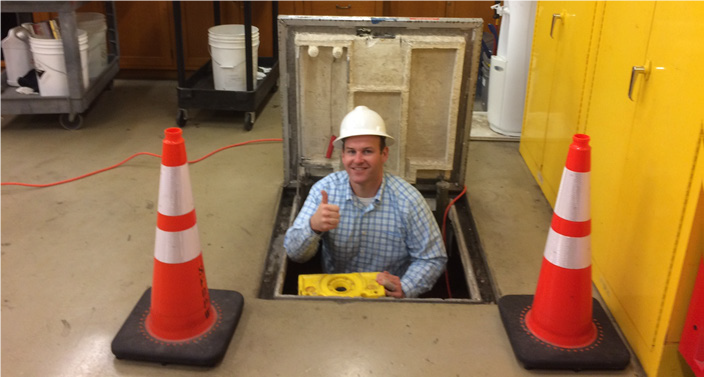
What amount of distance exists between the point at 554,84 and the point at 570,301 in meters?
1.33

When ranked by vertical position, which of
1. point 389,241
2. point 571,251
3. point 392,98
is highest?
point 392,98

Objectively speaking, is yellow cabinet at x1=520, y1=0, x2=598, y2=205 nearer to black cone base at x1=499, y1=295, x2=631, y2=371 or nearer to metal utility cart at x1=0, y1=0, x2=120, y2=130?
black cone base at x1=499, y1=295, x2=631, y2=371

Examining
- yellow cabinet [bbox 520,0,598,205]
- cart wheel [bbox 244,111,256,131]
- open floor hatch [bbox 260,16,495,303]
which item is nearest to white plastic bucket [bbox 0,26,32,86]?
cart wheel [bbox 244,111,256,131]

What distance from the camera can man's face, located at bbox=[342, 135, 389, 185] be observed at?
82.0 inches

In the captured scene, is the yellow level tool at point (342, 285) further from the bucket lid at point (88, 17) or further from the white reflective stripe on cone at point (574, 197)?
the bucket lid at point (88, 17)

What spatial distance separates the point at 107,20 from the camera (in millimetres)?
4277

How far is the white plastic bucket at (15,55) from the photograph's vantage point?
11.4ft

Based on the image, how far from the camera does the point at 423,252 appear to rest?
2.21 metres

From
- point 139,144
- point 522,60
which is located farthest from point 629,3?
point 139,144

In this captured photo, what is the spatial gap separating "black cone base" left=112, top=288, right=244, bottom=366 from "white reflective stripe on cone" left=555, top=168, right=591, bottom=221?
1.01m

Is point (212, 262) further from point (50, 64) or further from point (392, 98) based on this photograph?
point (50, 64)

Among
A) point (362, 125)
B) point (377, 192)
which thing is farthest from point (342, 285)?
point (362, 125)

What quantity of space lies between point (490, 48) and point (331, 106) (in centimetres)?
203

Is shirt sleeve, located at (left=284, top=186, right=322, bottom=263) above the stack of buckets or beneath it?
beneath
